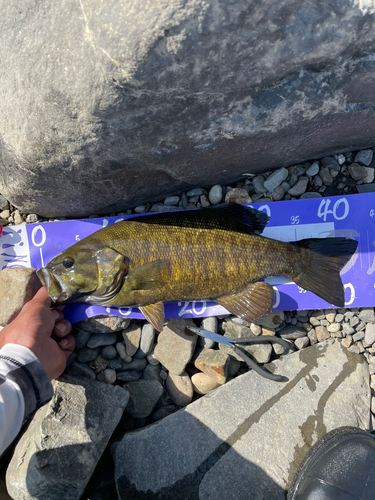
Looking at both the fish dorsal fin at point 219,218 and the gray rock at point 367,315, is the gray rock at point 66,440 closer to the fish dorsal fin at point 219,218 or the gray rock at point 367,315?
the fish dorsal fin at point 219,218

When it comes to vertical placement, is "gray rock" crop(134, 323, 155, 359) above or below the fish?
below

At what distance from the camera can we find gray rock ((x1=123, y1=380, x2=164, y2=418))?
370 cm

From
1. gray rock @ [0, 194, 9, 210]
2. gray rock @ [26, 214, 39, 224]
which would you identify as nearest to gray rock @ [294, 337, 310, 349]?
gray rock @ [26, 214, 39, 224]

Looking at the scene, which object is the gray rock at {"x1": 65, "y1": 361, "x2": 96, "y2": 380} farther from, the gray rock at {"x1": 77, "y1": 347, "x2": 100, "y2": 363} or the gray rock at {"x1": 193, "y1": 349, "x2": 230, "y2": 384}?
the gray rock at {"x1": 193, "y1": 349, "x2": 230, "y2": 384}

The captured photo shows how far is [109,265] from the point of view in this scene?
3.16m

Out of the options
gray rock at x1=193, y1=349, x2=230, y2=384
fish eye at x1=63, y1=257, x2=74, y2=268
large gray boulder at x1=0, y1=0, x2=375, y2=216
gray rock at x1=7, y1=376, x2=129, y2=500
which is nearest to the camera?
large gray boulder at x1=0, y1=0, x2=375, y2=216

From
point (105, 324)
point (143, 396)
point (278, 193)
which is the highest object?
point (278, 193)

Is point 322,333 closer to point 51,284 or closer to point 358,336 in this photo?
point 358,336

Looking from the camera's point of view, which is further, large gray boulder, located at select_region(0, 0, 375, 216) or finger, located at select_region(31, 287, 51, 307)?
finger, located at select_region(31, 287, 51, 307)

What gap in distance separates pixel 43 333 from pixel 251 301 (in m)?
2.14

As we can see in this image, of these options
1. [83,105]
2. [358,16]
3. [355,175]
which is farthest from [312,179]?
[83,105]

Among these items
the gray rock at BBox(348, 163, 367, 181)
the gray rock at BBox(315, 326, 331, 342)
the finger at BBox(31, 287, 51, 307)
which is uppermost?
the gray rock at BBox(348, 163, 367, 181)

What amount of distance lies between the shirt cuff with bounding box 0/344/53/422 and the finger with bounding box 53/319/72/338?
0.39 m

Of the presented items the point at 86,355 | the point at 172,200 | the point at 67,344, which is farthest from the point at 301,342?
the point at 67,344
